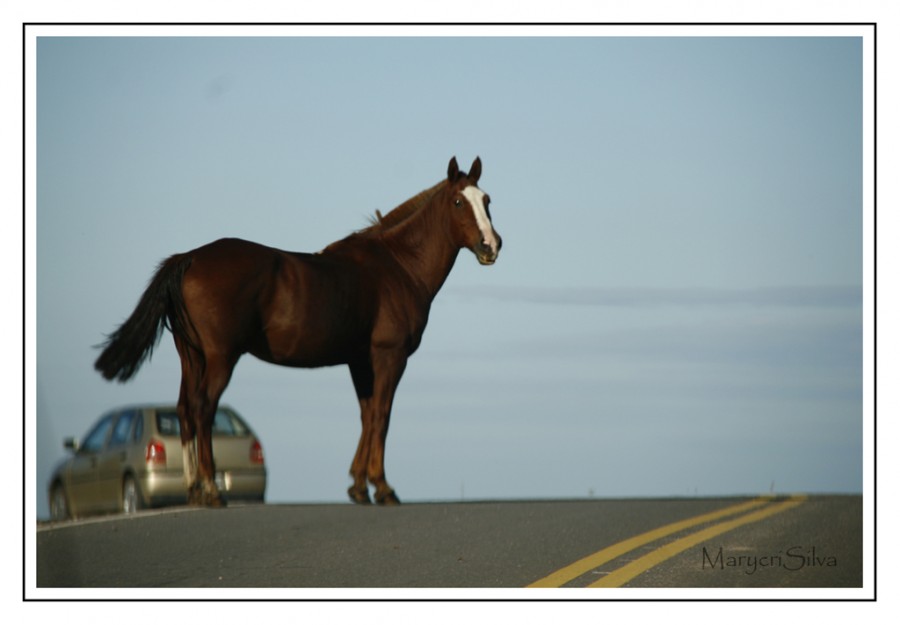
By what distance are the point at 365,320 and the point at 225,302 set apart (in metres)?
1.49

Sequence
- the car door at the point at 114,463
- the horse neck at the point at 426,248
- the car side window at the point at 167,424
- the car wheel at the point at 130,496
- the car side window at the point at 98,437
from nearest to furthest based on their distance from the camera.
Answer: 1. the horse neck at the point at 426,248
2. the car wheel at the point at 130,496
3. the car side window at the point at 167,424
4. the car door at the point at 114,463
5. the car side window at the point at 98,437

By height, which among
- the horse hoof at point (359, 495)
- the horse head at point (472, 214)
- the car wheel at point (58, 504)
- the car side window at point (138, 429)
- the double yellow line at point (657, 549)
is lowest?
the car wheel at point (58, 504)

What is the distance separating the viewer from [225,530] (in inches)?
456

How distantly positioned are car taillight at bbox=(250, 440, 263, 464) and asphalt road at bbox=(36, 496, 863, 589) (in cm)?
265

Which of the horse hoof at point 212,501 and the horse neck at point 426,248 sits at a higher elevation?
the horse neck at point 426,248

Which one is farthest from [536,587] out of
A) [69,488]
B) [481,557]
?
[69,488]

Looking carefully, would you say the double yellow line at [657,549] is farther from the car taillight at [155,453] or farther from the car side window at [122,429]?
the car side window at [122,429]

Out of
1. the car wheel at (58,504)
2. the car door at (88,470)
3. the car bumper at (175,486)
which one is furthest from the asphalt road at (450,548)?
the car wheel at (58,504)

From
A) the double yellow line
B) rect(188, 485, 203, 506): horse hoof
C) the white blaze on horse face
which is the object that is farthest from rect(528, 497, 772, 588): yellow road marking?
rect(188, 485, 203, 506): horse hoof

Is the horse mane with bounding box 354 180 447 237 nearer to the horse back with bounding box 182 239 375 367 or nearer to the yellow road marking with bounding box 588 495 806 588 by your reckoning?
the horse back with bounding box 182 239 375 367

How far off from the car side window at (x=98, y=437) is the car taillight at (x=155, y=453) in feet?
4.47

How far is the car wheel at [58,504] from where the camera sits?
18109mm

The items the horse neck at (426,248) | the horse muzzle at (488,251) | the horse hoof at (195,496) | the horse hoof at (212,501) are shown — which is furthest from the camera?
the horse neck at (426,248)

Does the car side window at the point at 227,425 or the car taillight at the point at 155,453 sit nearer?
the car taillight at the point at 155,453
